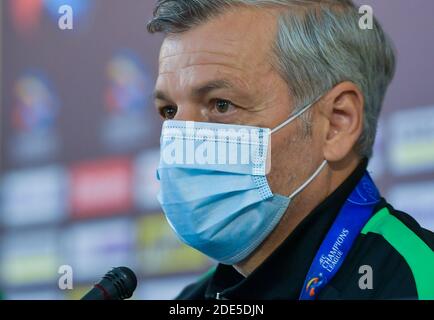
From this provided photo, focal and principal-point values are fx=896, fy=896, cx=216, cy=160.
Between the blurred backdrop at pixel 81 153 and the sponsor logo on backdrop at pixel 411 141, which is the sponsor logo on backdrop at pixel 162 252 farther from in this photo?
the sponsor logo on backdrop at pixel 411 141

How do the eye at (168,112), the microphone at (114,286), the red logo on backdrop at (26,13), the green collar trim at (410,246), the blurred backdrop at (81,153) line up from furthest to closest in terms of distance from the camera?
the red logo on backdrop at (26,13), the blurred backdrop at (81,153), the eye at (168,112), the green collar trim at (410,246), the microphone at (114,286)

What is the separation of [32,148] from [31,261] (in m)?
0.52

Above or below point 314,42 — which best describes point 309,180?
below

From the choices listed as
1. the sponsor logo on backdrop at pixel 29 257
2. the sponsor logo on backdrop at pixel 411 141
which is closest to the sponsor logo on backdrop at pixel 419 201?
the sponsor logo on backdrop at pixel 411 141

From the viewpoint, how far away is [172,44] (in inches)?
94.6

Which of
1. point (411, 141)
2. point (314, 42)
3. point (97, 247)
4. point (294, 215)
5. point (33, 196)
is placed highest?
point (314, 42)

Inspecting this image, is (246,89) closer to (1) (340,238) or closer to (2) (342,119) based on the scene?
(2) (342,119)

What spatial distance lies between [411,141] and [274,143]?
0.98m

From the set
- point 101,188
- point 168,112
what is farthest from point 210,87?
Answer: point 101,188

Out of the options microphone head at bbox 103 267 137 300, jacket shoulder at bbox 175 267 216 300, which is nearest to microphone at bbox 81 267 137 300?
microphone head at bbox 103 267 137 300

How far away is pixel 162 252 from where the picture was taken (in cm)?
367

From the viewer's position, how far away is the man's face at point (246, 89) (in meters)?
2.28

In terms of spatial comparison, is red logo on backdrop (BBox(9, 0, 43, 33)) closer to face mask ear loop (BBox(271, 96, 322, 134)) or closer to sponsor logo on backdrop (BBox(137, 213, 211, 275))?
sponsor logo on backdrop (BBox(137, 213, 211, 275))

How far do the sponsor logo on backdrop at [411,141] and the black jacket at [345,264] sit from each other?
767 mm
